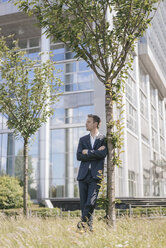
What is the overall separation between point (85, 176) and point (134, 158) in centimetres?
2378

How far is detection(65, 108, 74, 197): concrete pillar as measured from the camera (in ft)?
77.8

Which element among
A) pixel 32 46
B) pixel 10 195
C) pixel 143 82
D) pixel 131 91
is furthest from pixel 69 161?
pixel 143 82

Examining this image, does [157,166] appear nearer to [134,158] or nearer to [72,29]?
[134,158]

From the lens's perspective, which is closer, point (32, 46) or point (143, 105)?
point (32, 46)

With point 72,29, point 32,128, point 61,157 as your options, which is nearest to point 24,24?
point 61,157

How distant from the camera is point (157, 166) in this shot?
34656mm

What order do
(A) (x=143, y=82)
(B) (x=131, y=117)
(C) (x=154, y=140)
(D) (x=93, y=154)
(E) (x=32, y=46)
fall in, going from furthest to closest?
(C) (x=154, y=140) → (A) (x=143, y=82) → (B) (x=131, y=117) → (E) (x=32, y=46) → (D) (x=93, y=154)

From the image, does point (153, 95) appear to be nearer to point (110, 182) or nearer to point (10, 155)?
point (10, 155)

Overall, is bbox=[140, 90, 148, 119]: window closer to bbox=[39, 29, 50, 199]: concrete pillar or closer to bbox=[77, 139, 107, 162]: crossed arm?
bbox=[39, 29, 50, 199]: concrete pillar

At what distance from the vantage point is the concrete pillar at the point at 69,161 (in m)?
23.7

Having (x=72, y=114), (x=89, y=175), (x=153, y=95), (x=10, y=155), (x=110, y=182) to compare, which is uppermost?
(x=153, y=95)

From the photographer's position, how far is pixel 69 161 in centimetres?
2406

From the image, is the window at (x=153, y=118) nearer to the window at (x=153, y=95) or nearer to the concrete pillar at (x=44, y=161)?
the window at (x=153, y=95)

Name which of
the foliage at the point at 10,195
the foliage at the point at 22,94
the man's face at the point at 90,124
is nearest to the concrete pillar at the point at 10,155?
the foliage at the point at 10,195
